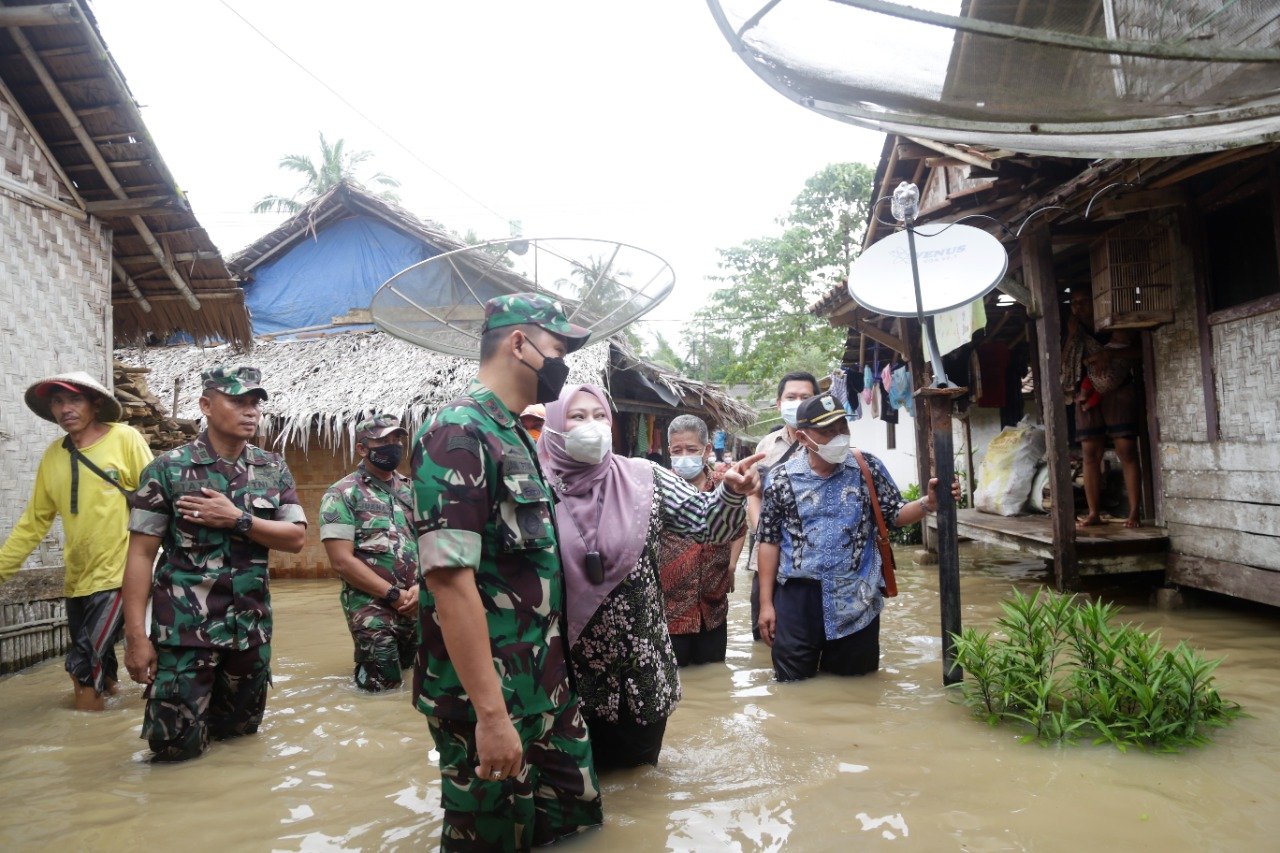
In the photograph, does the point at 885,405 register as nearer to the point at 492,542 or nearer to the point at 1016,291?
the point at 1016,291

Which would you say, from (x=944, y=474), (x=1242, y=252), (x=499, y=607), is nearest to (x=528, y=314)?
(x=499, y=607)

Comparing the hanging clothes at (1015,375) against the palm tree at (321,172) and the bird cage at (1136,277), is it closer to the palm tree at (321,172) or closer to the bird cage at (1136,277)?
the bird cage at (1136,277)

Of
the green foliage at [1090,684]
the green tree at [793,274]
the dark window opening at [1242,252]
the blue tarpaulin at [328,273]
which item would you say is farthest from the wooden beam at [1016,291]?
the green tree at [793,274]

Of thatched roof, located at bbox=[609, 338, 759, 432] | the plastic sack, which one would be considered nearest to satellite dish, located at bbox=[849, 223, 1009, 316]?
the plastic sack

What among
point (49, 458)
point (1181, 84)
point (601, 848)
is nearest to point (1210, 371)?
point (1181, 84)

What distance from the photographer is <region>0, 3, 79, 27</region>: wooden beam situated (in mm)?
4766

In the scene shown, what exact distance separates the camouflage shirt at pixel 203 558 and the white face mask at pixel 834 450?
2763 millimetres

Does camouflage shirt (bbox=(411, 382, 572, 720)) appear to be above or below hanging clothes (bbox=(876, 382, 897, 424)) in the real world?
below

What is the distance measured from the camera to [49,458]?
172 inches

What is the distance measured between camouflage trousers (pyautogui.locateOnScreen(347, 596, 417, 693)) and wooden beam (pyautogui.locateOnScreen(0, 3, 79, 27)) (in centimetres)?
396

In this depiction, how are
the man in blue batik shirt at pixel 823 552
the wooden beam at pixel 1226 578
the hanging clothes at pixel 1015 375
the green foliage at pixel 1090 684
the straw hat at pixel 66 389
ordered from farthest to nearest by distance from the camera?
the hanging clothes at pixel 1015 375
the wooden beam at pixel 1226 578
the man in blue batik shirt at pixel 823 552
the straw hat at pixel 66 389
the green foliage at pixel 1090 684

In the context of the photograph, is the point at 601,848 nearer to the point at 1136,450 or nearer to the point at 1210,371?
the point at 1210,371

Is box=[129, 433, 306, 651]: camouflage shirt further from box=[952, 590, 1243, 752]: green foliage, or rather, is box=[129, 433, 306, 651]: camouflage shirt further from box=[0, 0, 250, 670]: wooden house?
box=[952, 590, 1243, 752]: green foliage

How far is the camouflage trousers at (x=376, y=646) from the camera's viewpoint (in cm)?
478
